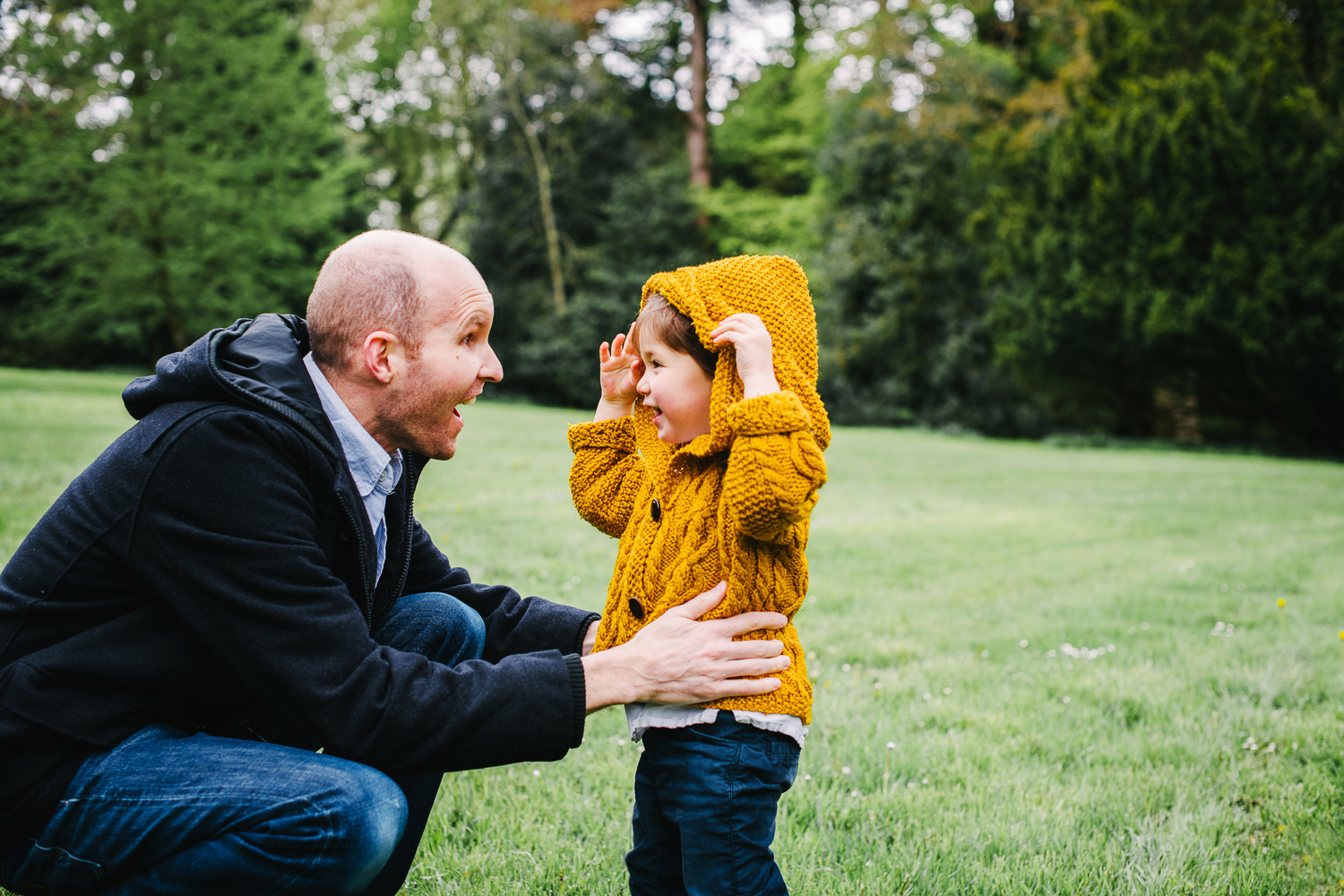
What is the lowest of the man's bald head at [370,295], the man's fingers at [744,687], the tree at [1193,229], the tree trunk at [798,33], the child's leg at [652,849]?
the child's leg at [652,849]

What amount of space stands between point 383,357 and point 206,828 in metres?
1.00

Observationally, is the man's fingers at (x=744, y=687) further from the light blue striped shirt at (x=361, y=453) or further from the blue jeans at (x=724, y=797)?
the light blue striped shirt at (x=361, y=453)

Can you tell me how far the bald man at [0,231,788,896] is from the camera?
170 cm

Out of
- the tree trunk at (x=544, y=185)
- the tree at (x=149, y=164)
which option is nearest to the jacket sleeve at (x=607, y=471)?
the tree at (x=149, y=164)

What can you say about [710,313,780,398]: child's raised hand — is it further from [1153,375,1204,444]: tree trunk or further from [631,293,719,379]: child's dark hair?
[1153,375,1204,444]: tree trunk

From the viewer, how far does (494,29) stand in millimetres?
29203

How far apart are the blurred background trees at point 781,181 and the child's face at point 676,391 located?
18.3 meters

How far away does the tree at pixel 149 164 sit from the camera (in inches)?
903

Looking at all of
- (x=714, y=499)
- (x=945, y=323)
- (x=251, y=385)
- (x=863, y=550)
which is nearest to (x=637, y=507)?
(x=714, y=499)

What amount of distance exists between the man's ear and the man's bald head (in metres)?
0.02

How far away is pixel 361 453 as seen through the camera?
6.88 ft

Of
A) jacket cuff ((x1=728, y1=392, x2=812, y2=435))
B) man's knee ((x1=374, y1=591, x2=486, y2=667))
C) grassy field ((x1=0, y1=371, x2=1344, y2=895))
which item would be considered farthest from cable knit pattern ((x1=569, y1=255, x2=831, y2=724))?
grassy field ((x1=0, y1=371, x2=1344, y2=895))

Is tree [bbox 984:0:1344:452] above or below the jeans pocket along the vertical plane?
above

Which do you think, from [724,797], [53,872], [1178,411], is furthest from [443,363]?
[1178,411]
